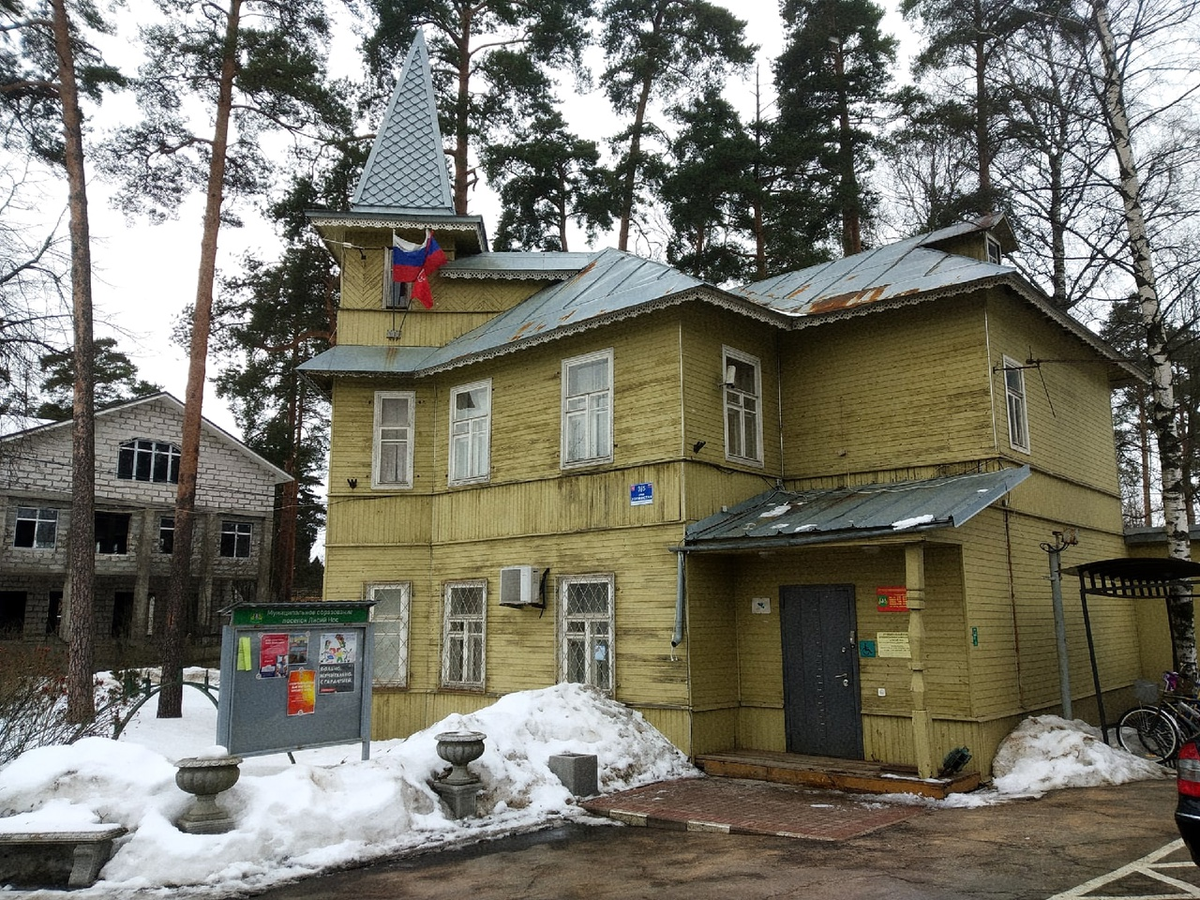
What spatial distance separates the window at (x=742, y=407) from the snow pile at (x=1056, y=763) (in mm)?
5073

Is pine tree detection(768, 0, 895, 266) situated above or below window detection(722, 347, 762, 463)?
above

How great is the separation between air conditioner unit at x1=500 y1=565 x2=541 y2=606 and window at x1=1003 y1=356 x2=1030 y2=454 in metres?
7.02

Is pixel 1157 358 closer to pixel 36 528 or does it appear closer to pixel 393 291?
pixel 393 291

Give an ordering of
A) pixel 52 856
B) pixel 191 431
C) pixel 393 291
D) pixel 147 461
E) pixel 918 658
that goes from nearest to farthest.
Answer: pixel 52 856
pixel 918 658
pixel 191 431
pixel 393 291
pixel 147 461

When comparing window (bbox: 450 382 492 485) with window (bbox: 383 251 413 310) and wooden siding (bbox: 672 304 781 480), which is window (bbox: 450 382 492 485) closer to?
window (bbox: 383 251 413 310)

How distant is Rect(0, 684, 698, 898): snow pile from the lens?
7.02 m

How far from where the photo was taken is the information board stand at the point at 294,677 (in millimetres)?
9258

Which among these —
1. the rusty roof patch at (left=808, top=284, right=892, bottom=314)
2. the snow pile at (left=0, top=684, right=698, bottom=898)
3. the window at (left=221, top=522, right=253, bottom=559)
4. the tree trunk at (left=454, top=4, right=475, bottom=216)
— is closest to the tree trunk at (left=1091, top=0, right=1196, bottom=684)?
the rusty roof patch at (left=808, top=284, right=892, bottom=314)

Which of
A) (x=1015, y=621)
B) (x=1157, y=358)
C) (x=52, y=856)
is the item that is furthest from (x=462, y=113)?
(x=52, y=856)

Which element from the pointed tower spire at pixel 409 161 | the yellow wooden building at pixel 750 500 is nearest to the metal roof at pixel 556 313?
the yellow wooden building at pixel 750 500

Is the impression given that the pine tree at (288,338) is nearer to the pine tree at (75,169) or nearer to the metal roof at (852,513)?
the pine tree at (75,169)

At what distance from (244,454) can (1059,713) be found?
2852 cm

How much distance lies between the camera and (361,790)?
27.4ft

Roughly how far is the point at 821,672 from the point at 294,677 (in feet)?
21.5
